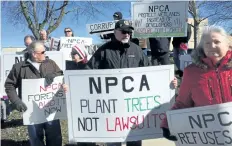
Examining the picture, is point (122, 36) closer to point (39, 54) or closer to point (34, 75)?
point (39, 54)

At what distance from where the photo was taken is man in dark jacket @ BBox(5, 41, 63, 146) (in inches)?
185

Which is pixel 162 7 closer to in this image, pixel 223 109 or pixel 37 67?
pixel 37 67

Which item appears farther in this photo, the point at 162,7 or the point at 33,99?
the point at 162,7

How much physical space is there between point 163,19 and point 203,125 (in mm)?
4182

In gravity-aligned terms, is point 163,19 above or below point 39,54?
above

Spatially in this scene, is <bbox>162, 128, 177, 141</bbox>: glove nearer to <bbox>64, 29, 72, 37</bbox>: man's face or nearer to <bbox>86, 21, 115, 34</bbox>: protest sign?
<bbox>86, 21, 115, 34</bbox>: protest sign

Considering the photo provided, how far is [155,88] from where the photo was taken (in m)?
4.05

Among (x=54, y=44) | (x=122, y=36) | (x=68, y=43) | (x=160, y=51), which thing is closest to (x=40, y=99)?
(x=122, y=36)

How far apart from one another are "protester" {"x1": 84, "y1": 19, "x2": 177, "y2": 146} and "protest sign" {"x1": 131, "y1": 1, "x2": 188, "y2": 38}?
2864mm

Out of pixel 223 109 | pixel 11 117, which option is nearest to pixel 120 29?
pixel 223 109

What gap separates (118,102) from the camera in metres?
4.01

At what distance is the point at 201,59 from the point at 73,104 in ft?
5.22

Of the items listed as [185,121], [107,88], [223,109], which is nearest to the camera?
[223,109]

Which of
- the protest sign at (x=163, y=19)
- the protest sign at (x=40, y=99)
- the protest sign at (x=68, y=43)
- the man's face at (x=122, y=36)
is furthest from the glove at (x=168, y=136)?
the protest sign at (x=68, y=43)
